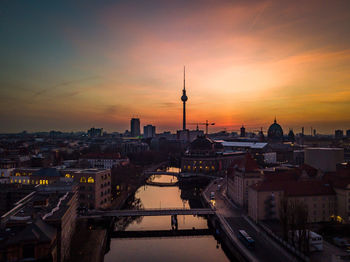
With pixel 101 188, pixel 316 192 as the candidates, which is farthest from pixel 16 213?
pixel 316 192

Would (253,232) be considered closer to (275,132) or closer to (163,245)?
(163,245)

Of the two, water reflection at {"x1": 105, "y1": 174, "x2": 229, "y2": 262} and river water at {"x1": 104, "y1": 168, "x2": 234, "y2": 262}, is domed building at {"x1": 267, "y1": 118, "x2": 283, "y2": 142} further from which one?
river water at {"x1": 104, "y1": 168, "x2": 234, "y2": 262}

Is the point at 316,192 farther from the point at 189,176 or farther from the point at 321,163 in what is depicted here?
the point at 189,176

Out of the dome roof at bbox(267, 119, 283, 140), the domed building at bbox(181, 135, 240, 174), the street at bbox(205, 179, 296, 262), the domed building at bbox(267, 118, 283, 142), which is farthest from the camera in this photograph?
the dome roof at bbox(267, 119, 283, 140)

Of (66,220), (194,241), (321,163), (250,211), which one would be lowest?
(194,241)

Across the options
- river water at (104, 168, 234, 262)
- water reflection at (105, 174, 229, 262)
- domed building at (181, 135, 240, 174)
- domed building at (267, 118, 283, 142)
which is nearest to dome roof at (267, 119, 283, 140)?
domed building at (267, 118, 283, 142)

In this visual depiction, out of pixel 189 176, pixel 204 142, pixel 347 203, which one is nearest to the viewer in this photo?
pixel 347 203

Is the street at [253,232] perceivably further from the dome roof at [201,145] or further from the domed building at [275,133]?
the domed building at [275,133]

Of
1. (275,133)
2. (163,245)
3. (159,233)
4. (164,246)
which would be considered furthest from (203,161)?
(275,133)
